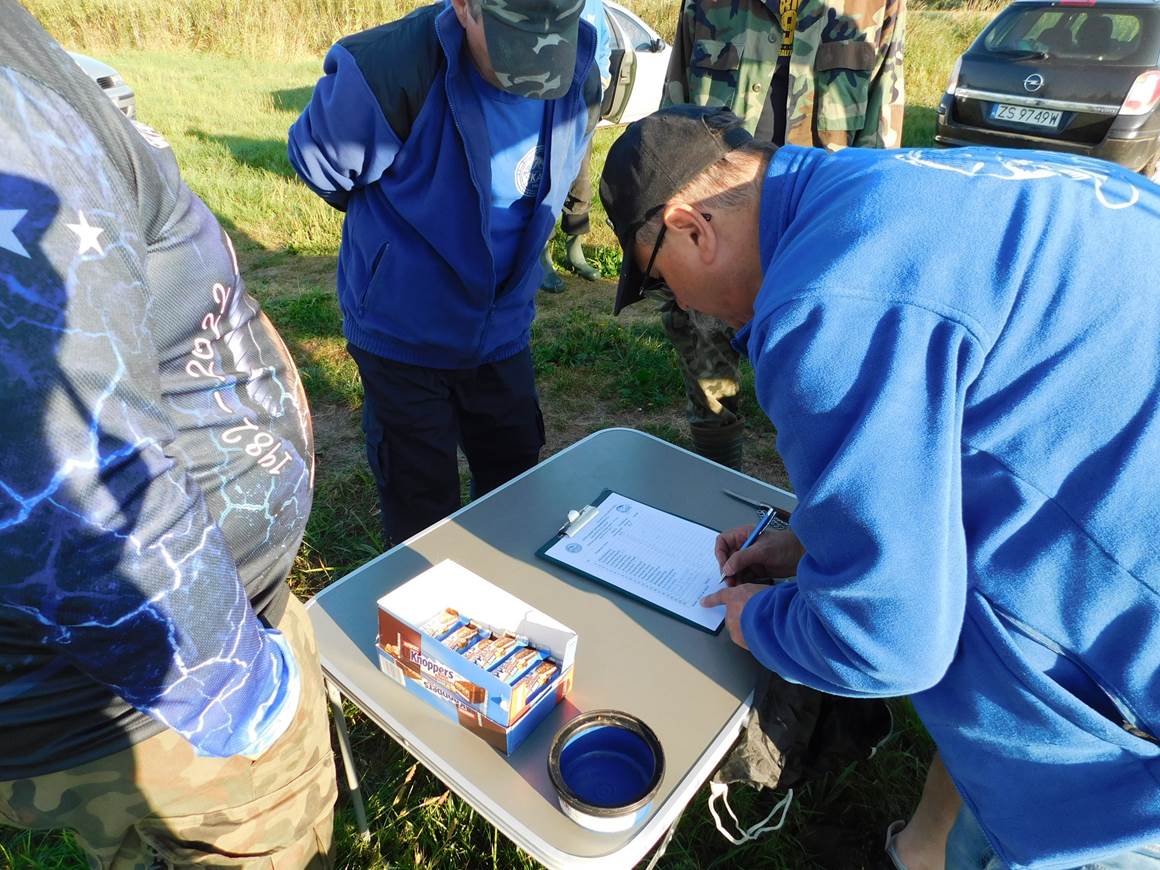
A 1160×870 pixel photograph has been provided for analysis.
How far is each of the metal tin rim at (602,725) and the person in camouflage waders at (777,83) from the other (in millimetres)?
1824

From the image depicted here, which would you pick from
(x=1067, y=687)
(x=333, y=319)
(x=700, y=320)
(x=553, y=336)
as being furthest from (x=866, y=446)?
(x=333, y=319)

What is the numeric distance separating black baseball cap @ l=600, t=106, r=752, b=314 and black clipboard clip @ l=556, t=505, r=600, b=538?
0.64 metres

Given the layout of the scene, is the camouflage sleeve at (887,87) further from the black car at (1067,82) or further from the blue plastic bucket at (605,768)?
the black car at (1067,82)

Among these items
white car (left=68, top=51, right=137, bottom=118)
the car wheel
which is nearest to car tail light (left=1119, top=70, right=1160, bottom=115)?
the car wheel

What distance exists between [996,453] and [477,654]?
2.55ft

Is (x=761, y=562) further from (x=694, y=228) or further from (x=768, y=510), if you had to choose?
(x=694, y=228)

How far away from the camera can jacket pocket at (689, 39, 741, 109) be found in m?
3.01

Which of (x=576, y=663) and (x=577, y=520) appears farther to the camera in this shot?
(x=577, y=520)

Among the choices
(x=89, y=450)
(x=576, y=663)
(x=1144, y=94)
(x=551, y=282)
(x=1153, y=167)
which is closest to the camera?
(x=89, y=450)

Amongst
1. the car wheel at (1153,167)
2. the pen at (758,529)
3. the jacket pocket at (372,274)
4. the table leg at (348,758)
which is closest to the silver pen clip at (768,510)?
the pen at (758,529)

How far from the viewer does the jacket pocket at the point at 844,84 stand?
9.45ft

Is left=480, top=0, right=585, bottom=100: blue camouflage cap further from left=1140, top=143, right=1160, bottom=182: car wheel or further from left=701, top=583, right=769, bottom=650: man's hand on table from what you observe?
left=1140, top=143, right=1160, bottom=182: car wheel

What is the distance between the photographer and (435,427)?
6.84ft

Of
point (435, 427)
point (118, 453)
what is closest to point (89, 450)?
point (118, 453)
